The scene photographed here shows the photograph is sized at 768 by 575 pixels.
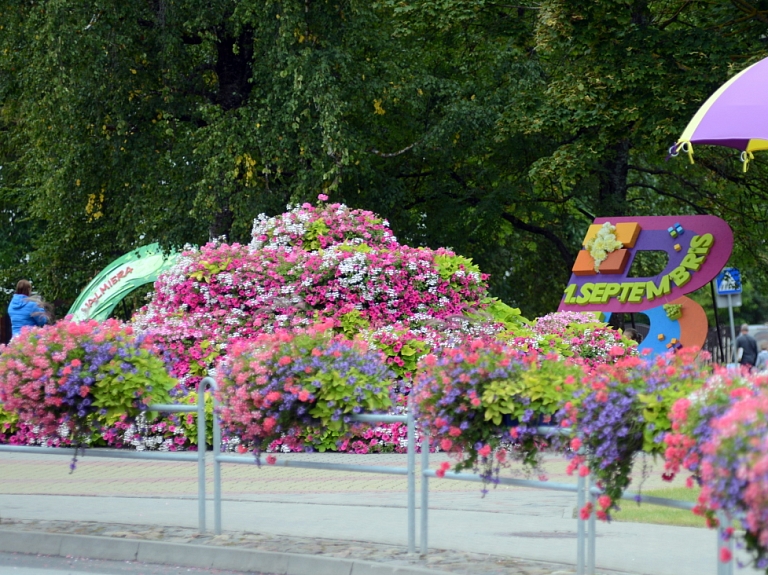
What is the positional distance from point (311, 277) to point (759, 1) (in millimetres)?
12691

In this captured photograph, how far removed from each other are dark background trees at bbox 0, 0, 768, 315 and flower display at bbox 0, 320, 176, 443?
43.5 feet

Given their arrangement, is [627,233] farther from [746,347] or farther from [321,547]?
[321,547]

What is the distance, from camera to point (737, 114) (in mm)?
9828

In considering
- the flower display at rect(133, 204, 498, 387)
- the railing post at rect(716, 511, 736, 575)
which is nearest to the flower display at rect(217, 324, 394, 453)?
the railing post at rect(716, 511, 736, 575)

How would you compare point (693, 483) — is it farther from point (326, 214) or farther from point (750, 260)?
point (750, 260)

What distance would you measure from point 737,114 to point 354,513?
440 cm

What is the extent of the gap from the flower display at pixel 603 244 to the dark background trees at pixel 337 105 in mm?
2069

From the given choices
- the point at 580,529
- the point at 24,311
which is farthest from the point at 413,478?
the point at 24,311

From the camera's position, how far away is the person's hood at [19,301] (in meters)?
16.5

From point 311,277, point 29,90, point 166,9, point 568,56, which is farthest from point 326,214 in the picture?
point 568,56

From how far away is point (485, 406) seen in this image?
6750mm

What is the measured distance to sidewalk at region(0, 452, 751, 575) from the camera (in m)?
7.57

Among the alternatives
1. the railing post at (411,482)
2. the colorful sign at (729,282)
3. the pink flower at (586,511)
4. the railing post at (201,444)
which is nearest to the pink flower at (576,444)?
the pink flower at (586,511)

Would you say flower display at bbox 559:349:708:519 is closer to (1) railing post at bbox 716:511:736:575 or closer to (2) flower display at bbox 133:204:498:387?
(1) railing post at bbox 716:511:736:575
